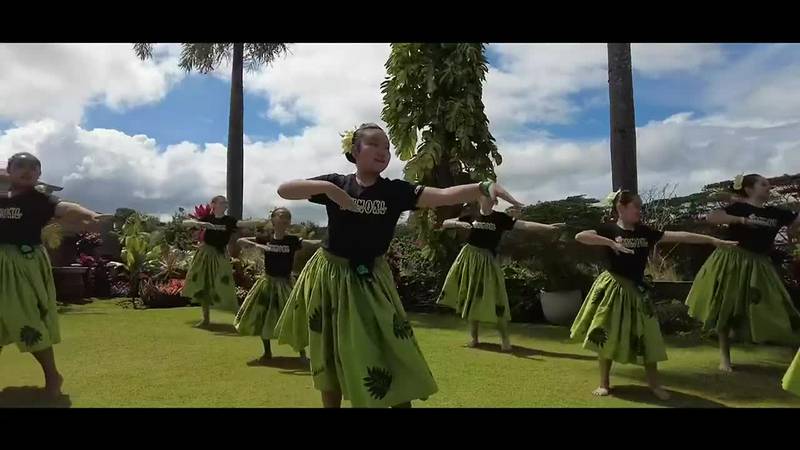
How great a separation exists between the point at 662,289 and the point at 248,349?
18.4 feet

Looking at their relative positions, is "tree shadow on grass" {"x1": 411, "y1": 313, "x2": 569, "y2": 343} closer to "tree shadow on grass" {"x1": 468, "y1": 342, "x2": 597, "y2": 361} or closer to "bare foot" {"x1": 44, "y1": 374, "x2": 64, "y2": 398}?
"tree shadow on grass" {"x1": 468, "y1": 342, "x2": 597, "y2": 361}

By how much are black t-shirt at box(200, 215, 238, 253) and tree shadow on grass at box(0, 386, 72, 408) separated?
3.81m

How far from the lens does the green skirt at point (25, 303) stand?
4.45 metres

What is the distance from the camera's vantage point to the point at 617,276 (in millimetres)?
4969

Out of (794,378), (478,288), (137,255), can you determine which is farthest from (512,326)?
(137,255)

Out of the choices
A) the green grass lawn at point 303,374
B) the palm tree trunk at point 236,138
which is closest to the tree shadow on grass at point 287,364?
the green grass lawn at point 303,374

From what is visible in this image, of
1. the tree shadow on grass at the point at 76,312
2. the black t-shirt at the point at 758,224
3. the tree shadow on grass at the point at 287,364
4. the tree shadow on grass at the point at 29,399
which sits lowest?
the tree shadow on grass at the point at 287,364

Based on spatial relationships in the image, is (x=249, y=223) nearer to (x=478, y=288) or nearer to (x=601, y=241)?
(x=478, y=288)

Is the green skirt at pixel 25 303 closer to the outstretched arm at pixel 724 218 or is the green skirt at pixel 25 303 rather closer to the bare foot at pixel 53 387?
the bare foot at pixel 53 387

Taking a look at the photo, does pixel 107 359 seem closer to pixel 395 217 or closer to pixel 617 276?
pixel 395 217

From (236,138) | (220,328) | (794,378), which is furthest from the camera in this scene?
(236,138)

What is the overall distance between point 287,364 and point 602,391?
9.60 ft

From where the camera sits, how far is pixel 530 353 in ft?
22.2

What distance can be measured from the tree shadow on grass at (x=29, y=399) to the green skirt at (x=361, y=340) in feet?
7.25
